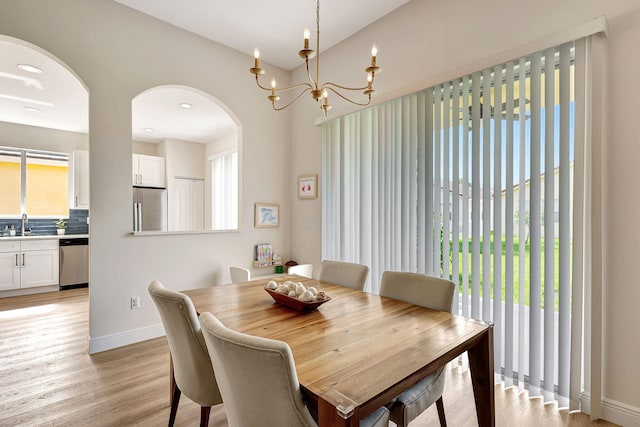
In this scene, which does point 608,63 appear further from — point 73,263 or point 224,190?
point 73,263

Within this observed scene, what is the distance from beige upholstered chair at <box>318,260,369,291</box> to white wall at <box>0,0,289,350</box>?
1580 mm

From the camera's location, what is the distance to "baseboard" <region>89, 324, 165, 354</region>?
2.63m

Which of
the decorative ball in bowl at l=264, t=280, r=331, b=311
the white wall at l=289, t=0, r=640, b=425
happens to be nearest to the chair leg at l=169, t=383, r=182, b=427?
the decorative ball in bowl at l=264, t=280, r=331, b=311

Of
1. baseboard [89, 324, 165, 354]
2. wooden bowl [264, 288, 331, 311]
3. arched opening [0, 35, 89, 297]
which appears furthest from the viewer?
arched opening [0, 35, 89, 297]

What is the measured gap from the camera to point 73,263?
511 centimetres

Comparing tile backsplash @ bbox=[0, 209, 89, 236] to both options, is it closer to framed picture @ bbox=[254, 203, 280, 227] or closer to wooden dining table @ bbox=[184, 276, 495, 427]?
framed picture @ bbox=[254, 203, 280, 227]

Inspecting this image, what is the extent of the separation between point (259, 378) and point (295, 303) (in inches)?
27.0

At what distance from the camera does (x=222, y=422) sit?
1763 mm

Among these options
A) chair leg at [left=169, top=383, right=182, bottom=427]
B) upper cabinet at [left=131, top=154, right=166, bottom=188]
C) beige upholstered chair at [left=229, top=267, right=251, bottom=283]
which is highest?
upper cabinet at [left=131, top=154, right=166, bottom=188]

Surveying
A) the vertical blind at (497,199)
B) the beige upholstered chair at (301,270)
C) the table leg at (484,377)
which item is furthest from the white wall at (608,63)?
the beige upholstered chair at (301,270)

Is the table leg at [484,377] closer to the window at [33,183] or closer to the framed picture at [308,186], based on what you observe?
the framed picture at [308,186]

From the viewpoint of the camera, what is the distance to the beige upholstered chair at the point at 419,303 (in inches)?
49.3

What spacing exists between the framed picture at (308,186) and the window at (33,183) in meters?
4.74

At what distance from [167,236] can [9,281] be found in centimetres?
349
